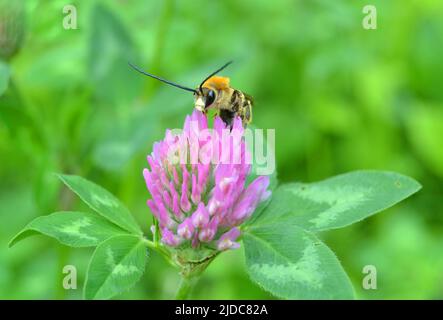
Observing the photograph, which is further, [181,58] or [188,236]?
[181,58]

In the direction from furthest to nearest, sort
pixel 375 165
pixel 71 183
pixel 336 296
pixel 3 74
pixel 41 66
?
1. pixel 375 165
2. pixel 41 66
3. pixel 3 74
4. pixel 71 183
5. pixel 336 296

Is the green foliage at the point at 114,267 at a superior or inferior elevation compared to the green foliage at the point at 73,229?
inferior

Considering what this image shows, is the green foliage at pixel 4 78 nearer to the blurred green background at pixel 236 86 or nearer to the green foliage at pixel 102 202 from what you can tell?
the blurred green background at pixel 236 86

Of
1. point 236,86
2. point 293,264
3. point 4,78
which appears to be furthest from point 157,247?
point 236,86

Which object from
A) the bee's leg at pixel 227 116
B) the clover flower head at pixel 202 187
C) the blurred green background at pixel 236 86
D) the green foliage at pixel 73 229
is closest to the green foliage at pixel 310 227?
the clover flower head at pixel 202 187

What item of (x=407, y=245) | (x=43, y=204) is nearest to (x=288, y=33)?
(x=407, y=245)

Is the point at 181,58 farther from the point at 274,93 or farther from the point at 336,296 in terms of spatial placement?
the point at 336,296

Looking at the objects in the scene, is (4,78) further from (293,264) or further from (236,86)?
(236,86)
